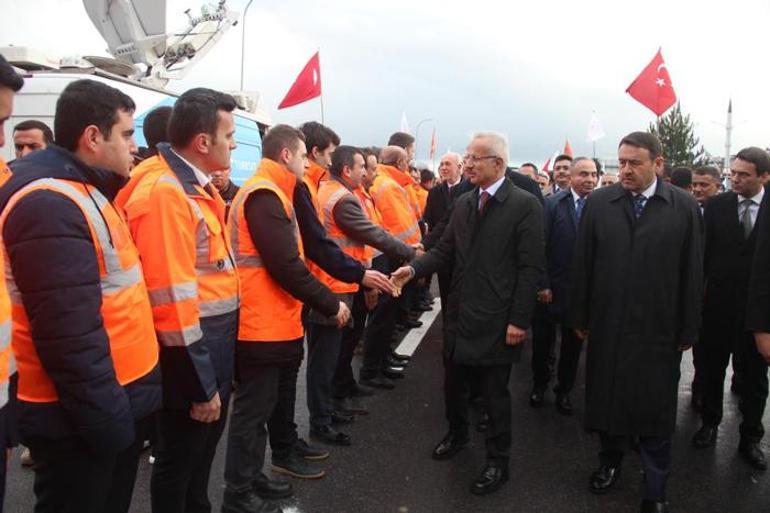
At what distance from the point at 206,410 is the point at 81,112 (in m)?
1.20

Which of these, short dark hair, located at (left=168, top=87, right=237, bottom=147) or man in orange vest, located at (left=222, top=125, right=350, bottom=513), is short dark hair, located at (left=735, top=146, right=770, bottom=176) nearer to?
man in orange vest, located at (left=222, top=125, right=350, bottom=513)

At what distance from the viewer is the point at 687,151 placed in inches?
1833

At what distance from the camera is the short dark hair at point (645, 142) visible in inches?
134

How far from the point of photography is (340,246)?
4477mm

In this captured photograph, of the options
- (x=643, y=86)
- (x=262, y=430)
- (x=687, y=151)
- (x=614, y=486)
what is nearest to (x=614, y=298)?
(x=614, y=486)

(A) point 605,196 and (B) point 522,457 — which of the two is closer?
Answer: (A) point 605,196

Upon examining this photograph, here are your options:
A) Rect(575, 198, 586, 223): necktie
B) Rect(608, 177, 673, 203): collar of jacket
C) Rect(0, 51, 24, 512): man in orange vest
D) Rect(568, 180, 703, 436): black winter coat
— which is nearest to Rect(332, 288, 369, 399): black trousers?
Rect(575, 198, 586, 223): necktie

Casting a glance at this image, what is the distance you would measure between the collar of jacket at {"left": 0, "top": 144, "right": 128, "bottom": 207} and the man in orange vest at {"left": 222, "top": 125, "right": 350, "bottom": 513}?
3.43 ft

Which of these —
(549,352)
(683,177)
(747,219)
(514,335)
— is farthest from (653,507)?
(683,177)

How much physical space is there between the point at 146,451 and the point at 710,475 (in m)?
3.81

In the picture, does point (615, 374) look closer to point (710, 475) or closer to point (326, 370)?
point (710, 475)

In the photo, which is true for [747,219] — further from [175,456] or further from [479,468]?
[175,456]

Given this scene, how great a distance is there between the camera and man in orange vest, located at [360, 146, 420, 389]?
5.41 m

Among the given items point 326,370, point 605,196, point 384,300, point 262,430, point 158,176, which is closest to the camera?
point 158,176
